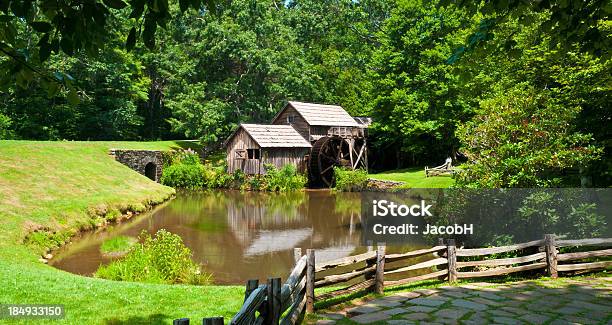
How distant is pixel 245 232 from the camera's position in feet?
59.0

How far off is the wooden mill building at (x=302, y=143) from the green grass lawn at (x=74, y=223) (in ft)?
22.4

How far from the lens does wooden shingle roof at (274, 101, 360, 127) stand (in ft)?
117

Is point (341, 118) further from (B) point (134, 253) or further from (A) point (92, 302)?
(A) point (92, 302)

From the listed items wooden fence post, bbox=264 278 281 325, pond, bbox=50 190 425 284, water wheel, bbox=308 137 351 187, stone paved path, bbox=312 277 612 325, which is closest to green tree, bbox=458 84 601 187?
stone paved path, bbox=312 277 612 325

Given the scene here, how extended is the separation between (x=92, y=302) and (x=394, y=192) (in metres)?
20.3

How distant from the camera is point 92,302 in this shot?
24.4 ft

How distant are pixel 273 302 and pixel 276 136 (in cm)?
2938

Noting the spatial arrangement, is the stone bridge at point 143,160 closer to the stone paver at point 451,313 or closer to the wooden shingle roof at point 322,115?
the wooden shingle roof at point 322,115

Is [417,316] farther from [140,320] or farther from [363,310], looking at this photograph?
[140,320]

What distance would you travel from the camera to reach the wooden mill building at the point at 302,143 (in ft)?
109

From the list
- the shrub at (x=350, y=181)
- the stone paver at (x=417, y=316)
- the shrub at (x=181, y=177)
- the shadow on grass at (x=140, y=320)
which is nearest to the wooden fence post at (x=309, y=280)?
the stone paver at (x=417, y=316)

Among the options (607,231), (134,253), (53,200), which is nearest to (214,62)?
(53,200)

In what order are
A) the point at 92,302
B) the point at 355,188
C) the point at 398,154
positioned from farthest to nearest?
the point at 398,154 → the point at 355,188 → the point at 92,302

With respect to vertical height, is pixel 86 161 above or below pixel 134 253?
above
